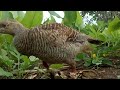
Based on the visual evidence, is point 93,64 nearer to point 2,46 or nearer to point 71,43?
point 71,43

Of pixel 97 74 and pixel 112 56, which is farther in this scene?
pixel 112 56

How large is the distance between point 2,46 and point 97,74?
1.30 ft

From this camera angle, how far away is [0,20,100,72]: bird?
1139 mm

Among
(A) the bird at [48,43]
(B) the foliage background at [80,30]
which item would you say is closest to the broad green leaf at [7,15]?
(B) the foliage background at [80,30]

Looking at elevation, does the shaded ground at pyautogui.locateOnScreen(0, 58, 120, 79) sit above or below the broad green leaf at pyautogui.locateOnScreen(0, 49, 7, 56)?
below

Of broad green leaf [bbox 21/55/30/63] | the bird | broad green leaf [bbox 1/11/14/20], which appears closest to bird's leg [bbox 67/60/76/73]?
the bird

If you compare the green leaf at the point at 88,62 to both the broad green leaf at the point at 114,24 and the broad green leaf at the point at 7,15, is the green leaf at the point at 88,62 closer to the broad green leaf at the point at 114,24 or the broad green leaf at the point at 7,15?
the broad green leaf at the point at 114,24

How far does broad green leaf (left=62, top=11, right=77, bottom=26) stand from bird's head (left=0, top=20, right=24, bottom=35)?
20 cm

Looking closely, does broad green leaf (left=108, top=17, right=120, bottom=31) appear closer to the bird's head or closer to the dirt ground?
the dirt ground

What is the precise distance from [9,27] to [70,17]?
27 centimetres

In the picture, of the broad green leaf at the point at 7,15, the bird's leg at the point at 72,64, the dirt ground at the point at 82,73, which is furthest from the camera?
the broad green leaf at the point at 7,15

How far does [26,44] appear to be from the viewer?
1157 mm

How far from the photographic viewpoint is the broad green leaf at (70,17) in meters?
1.29
